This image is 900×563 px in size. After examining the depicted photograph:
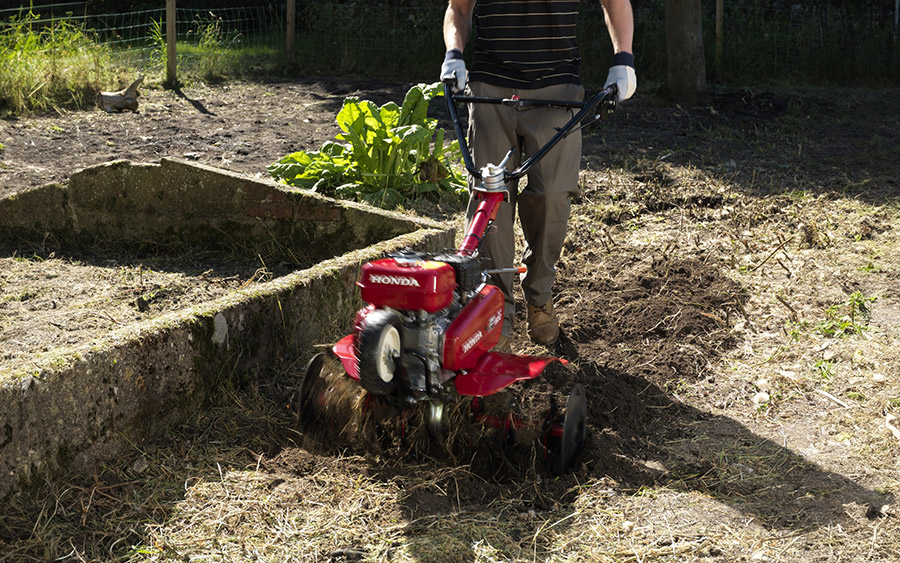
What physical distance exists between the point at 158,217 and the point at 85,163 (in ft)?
7.11

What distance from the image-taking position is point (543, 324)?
13.4 feet

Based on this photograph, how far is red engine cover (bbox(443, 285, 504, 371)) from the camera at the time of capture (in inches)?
110

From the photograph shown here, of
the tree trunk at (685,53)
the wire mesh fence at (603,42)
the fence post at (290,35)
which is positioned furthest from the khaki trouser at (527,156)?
the fence post at (290,35)

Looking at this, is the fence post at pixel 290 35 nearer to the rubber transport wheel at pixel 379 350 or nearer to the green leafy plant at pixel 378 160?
the green leafy plant at pixel 378 160

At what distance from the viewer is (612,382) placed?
371 cm

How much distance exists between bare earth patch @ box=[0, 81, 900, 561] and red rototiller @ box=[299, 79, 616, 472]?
135 millimetres

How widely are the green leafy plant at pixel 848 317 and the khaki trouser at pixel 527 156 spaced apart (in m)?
1.33

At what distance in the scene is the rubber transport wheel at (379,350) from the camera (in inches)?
103

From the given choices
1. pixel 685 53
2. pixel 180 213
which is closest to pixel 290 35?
pixel 685 53

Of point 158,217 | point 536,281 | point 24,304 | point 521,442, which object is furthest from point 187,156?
point 521,442

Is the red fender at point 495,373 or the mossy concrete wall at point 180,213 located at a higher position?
the mossy concrete wall at point 180,213

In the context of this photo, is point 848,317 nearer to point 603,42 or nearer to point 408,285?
point 408,285

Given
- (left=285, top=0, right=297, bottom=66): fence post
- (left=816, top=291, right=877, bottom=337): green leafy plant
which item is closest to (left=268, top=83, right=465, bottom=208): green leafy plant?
(left=816, top=291, right=877, bottom=337): green leafy plant

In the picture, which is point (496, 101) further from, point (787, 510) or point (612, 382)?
point (787, 510)
